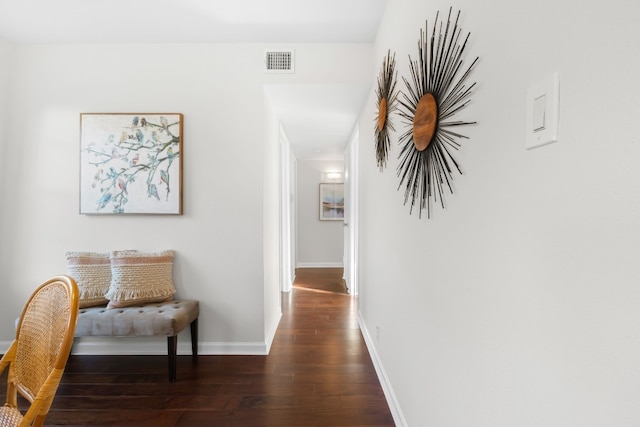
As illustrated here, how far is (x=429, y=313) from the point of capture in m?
1.31

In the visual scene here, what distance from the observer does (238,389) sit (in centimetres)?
213

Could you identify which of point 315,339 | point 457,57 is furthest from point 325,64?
point 315,339

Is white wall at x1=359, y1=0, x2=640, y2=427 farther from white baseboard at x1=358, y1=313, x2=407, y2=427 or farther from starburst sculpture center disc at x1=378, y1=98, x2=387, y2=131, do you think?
starburst sculpture center disc at x1=378, y1=98, x2=387, y2=131

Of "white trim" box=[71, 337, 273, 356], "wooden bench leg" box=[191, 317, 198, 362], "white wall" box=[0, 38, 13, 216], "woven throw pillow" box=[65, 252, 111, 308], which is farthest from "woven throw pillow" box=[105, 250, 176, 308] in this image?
"white wall" box=[0, 38, 13, 216]

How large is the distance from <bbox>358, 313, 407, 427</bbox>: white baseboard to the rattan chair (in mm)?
1536

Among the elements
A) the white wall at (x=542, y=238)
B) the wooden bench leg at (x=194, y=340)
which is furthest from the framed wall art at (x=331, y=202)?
the white wall at (x=542, y=238)

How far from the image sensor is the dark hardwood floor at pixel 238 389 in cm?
185

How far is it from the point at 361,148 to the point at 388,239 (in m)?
1.48

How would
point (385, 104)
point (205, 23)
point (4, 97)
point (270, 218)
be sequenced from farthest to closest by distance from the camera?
point (270, 218) < point (4, 97) < point (205, 23) < point (385, 104)

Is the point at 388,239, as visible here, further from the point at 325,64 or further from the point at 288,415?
the point at 325,64

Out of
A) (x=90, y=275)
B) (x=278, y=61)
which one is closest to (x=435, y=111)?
(x=278, y=61)

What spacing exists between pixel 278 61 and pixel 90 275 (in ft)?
7.43

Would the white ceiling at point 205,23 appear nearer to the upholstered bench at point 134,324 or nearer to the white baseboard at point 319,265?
the upholstered bench at point 134,324

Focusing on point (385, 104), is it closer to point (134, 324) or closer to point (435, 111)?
point (435, 111)
